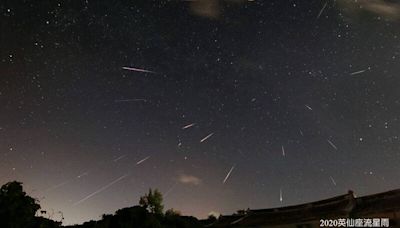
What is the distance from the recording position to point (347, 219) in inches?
621

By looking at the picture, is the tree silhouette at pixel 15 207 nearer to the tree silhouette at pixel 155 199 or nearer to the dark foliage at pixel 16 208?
the dark foliage at pixel 16 208

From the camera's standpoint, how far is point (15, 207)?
14.9m

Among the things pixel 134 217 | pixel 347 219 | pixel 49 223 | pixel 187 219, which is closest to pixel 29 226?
pixel 49 223

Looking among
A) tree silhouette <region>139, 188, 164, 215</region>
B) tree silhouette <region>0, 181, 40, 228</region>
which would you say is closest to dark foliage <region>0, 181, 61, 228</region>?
tree silhouette <region>0, 181, 40, 228</region>

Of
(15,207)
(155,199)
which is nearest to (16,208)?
(15,207)

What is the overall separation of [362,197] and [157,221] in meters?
8.68

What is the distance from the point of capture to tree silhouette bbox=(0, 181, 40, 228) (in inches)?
586

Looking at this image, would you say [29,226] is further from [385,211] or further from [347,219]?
[385,211]

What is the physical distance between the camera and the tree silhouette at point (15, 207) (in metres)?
14.9

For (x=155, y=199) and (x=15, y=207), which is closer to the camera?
(x=15, y=207)

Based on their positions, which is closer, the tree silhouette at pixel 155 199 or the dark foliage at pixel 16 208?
the dark foliage at pixel 16 208

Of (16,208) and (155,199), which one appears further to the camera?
(155,199)

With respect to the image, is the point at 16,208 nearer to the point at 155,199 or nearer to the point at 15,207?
the point at 15,207

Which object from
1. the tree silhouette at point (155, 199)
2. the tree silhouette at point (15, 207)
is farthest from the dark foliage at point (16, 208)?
the tree silhouette at point (155, 199)
